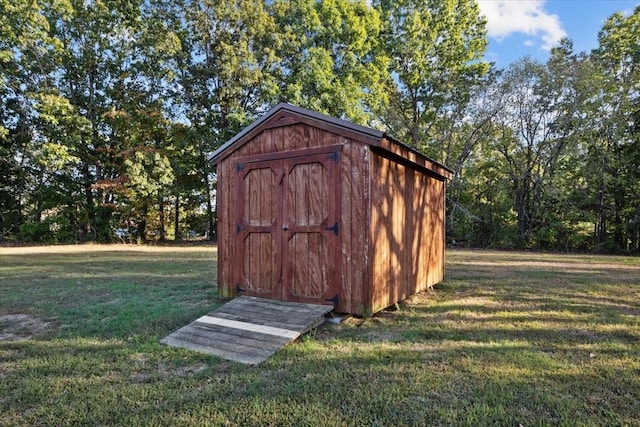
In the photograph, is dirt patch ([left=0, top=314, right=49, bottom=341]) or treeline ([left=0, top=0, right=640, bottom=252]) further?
treeline ([left=0, top=0, right=640, bottom=252])

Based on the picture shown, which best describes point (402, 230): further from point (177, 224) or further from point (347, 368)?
point (177, 224)

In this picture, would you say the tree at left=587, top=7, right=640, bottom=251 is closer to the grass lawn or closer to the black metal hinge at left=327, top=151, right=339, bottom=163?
the grass lawn

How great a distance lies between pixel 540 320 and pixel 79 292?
6765 mm

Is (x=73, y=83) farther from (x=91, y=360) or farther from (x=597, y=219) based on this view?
(x=597, y=219)

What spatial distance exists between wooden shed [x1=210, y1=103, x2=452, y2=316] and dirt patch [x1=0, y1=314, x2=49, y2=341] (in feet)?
7.05

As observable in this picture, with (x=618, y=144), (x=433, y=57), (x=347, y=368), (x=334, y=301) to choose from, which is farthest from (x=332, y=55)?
(x=347, y=368)

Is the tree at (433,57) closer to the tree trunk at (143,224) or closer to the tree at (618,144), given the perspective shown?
the tree at (618,144)

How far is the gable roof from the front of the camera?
13.4 ft

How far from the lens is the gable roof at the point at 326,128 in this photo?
4.07 m

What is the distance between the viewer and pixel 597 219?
50.3ft

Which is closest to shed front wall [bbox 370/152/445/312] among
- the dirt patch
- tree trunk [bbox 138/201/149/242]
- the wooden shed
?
the wooden shed

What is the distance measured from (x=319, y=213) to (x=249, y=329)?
1.61 m

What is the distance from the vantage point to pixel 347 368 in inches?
112

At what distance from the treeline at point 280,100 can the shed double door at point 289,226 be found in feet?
38.1
